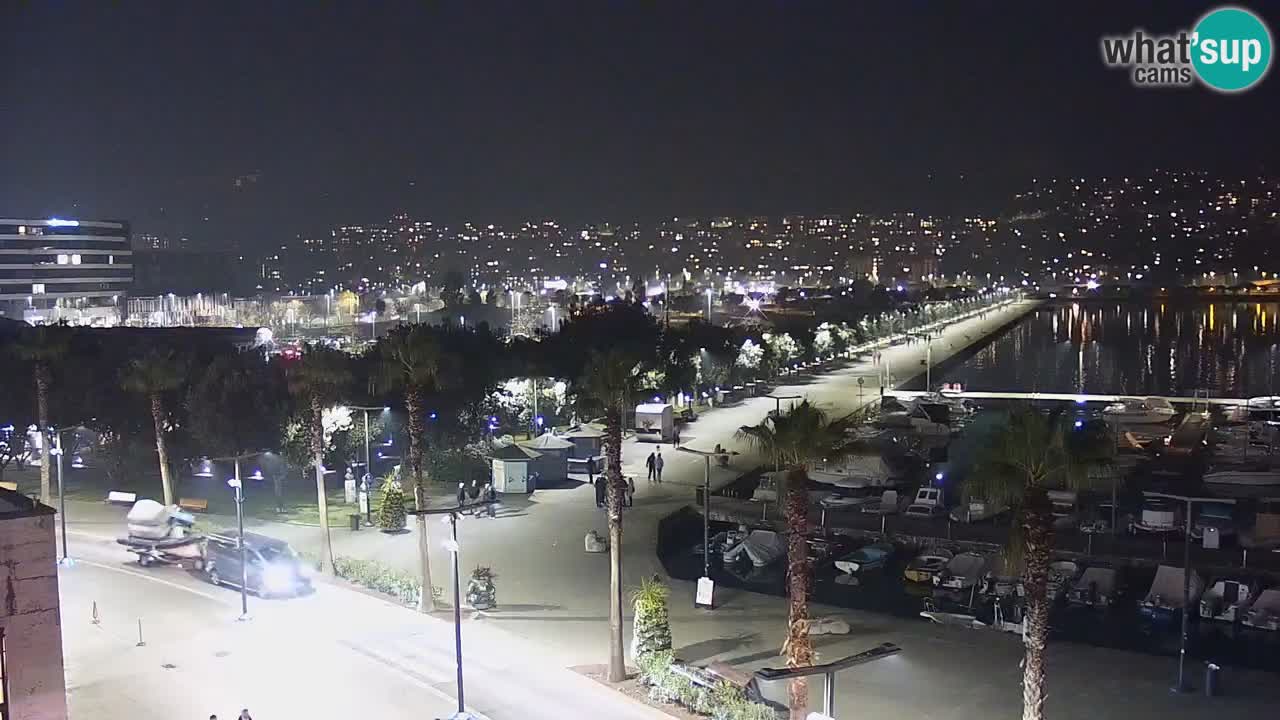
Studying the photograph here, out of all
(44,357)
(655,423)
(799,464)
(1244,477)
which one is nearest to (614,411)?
(799,464)

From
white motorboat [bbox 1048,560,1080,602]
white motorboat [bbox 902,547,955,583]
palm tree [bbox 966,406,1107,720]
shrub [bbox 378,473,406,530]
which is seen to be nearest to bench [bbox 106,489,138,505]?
shrub [bbox 378,473,406,530]

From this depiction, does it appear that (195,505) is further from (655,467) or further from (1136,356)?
(1136,356)

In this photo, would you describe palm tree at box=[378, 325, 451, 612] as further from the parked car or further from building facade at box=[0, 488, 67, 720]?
building facade at box=[0, 488, 67, 720]

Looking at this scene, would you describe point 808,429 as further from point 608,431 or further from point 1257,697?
point 1257,697

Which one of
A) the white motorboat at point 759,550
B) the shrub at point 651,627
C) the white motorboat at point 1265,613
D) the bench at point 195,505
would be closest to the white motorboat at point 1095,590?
the white motorboat at point 1265,613

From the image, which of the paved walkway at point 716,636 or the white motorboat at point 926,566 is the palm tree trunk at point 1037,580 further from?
the white motorboat at point 926,566

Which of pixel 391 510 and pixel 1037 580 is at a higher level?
pixel 1037 580
